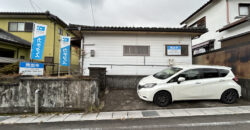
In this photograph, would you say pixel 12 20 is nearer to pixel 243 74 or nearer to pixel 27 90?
pixel 27 90

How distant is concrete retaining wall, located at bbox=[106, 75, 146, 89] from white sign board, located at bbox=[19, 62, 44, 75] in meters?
3.30

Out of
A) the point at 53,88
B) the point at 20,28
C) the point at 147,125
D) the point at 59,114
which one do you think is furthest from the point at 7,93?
the point at 20,28

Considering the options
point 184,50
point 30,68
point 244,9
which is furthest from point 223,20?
point 30,68

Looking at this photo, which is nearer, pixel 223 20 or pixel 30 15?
pixel 223 20

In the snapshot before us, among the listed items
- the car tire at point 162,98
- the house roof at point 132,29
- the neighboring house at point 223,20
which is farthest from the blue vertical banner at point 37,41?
the neighboring house at point 223,20

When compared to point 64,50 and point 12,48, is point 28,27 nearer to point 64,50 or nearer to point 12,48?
point 12,48

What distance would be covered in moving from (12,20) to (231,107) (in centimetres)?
1734

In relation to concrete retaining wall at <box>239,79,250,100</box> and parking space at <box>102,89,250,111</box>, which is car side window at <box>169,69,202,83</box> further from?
concrete retaining wall at <box>239,79,250,100</box>

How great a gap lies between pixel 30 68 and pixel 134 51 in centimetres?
524

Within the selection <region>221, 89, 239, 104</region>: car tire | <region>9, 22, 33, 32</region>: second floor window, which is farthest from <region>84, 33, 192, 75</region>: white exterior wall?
<region>9, 22, 33, 32</region>: second floor window

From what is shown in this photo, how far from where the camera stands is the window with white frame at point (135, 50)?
21.5ft

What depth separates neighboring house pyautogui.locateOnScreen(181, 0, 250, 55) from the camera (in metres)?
7.12

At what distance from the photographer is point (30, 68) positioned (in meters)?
4.11

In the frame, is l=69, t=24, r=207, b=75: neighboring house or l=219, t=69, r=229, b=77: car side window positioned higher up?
l=69, t=24, r=207, b=75: neighboring house
